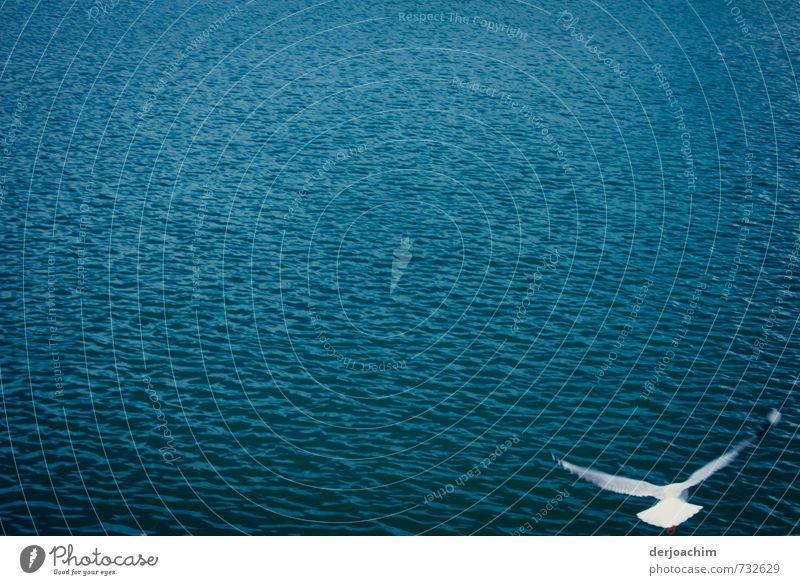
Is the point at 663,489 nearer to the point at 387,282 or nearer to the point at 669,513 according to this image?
the point at 669,513

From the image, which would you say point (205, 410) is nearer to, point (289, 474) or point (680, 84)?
point (289, 474)

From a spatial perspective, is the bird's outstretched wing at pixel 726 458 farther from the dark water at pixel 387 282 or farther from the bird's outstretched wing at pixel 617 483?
the bird's outstretched wing at pixel 617 483
